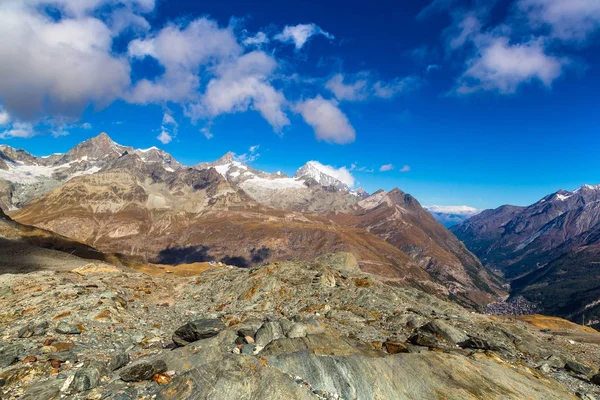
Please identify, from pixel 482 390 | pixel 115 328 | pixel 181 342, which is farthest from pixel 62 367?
pixel 482 390

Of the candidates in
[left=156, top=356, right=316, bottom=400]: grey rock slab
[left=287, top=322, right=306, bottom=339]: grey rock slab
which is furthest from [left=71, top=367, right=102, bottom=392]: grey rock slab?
[left=287, top=322, right=306, bottom=339]: grey rock slab

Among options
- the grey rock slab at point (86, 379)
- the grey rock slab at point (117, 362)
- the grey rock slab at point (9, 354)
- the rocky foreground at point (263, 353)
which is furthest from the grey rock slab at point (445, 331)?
the grey rock slab at point (9, 354)

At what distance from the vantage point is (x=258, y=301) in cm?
3609

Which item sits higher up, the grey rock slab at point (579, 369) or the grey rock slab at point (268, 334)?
the grey rock slab at point (268, 334)

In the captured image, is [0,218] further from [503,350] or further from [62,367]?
[503,350]

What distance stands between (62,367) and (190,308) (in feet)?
63.6

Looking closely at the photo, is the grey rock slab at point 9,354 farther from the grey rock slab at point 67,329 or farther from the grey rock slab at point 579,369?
the grey rock slab at point 579,369

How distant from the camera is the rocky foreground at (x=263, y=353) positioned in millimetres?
13812

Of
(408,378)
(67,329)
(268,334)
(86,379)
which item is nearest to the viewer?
(86,379)

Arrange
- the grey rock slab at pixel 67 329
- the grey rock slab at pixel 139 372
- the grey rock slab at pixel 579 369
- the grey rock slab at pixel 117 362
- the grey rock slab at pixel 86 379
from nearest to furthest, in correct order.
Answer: the grey rock slab at pixel 86 379
the grey rock slab at pixel 139 372
the grey rock slab at pixel 117 362
the grey rock slab at pixel 67 329
the grey rock slab at pixel 579 369

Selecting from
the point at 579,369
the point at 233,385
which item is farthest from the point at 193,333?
the point at 579,369

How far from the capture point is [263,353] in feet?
58.3

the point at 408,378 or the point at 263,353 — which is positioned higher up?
the point at 263,353

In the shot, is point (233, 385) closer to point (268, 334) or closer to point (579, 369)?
point (268, 334)
